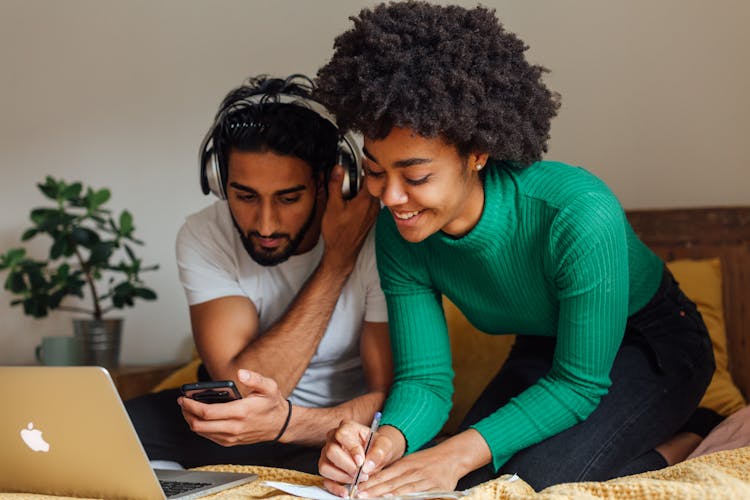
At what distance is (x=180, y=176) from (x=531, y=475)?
1573 mm

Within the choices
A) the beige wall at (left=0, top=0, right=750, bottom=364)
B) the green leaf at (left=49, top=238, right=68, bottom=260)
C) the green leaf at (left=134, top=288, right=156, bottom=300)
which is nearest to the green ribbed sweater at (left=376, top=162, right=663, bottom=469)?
the beige wall at (left=0, top=0, right=750, bottom=364)

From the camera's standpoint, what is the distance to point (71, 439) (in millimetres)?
1072

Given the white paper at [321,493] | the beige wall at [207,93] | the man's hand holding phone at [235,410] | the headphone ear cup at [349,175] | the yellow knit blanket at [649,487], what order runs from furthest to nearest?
the beige wall at [207,93]
the headphone ear cup at [349,175]
the man's hand holding phone at [235,410]
the white paper at [321,493]
the yellow knit blanket at [649,487]

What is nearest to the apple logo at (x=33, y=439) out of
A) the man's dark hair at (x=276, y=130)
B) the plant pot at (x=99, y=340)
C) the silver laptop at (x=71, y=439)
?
the silver laptop at (x=71, y=439)

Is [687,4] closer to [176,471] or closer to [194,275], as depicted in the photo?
[194,275]

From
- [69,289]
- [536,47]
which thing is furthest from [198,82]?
[536,47]

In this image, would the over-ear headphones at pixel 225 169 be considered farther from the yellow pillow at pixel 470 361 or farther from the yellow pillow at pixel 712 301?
the yellow pillow at pixel 712 301

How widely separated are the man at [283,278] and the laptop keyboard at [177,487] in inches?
11.4

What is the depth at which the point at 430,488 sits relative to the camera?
117 cm

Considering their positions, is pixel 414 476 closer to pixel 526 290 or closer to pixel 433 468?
pixel 433 468

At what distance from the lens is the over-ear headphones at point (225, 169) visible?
A: 154 centimetres

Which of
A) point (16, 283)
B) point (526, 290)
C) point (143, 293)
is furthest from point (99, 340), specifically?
point (526, 290)

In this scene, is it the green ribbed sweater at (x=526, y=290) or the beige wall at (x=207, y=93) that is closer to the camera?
the green ribbed sweater at (x=526, y=290)

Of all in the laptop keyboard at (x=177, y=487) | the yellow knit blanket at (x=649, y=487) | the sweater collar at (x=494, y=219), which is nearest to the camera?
the yellow knit blanket at (x=649, y=487)
